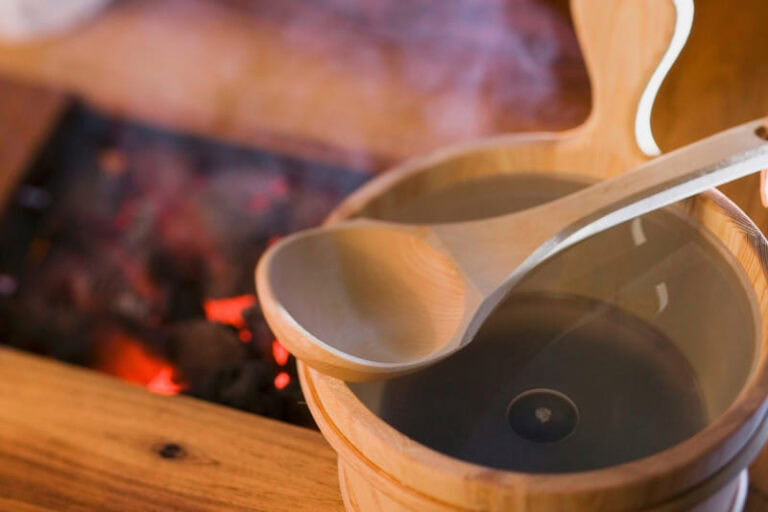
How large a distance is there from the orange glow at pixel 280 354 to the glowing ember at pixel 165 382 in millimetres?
138

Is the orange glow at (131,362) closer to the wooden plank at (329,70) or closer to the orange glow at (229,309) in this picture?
the orange glow at (229,309)

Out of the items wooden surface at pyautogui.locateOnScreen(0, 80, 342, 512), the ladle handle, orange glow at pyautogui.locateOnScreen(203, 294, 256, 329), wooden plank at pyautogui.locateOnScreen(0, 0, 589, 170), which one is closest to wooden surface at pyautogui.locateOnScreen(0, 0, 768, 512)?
wooden plank at pyautogui.locateOnScreen(0, 0, 589, 170)

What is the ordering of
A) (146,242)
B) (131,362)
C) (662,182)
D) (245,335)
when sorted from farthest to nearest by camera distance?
1. (146,242)
2. (131,362)
3. (245,335)
4. (662,182)

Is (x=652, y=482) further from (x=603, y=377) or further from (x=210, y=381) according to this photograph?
(x=210, y=381)

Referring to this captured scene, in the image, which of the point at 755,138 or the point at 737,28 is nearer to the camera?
the point at 755,138

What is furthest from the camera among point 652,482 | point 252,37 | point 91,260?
point 252,37

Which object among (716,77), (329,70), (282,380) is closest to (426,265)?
(282,380)

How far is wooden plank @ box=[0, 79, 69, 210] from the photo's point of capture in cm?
155

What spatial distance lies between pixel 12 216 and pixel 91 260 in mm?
159

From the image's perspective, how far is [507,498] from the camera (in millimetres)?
641

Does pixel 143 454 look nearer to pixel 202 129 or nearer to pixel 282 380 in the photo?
pixel 282 380

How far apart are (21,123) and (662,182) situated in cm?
120

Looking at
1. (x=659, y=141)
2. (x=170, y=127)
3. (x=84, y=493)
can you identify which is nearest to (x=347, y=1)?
(x=170, y=127)

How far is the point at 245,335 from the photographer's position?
1.20 m
